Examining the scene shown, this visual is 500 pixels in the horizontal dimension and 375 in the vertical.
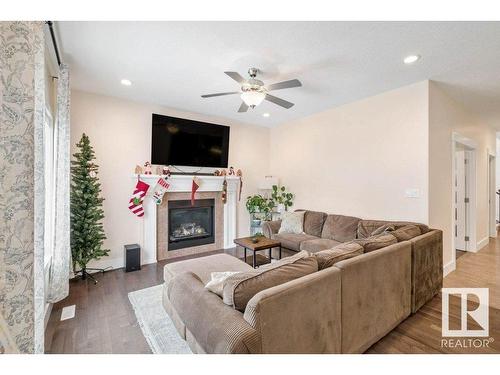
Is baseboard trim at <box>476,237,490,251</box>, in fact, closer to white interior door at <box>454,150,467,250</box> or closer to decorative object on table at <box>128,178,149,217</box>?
white interior door at <box>454,150,467,250</box>

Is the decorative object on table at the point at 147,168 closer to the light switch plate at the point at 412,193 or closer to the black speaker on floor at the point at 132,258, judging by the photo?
the black speaker on floor at the point at 132,258

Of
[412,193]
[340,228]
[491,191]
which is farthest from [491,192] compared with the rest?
[340,228]

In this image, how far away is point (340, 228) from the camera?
3.84 meters

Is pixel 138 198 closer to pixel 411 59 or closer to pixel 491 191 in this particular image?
pixel 411 59

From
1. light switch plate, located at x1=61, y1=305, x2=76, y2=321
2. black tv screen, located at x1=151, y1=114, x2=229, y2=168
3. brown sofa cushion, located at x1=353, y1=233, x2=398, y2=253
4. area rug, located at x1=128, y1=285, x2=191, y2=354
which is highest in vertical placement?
black tv screen, located at x1=151, y1=114, x2=229, y2=168

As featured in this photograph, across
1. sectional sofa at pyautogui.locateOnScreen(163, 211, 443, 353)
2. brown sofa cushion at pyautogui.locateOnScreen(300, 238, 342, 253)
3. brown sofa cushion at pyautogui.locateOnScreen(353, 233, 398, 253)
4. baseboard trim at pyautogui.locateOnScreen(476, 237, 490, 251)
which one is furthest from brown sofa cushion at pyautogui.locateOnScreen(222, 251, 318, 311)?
baseboard trim at pyautogui.locateOnScreen(476, 237, 490, 251)

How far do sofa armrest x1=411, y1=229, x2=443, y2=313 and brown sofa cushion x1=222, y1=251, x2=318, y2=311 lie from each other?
1.43 metres

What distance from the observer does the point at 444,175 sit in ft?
11.3

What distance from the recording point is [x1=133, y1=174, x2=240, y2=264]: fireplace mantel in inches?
157

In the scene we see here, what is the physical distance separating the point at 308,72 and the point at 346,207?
238 centimetres

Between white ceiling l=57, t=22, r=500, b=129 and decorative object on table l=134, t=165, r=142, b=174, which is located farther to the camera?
decorative object on table l=134, t=165, r=142, b=174

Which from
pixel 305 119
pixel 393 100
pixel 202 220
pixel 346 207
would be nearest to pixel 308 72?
pixel 393 100

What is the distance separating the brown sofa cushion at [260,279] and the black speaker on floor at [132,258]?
9.07ft

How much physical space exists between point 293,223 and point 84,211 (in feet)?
10.9
